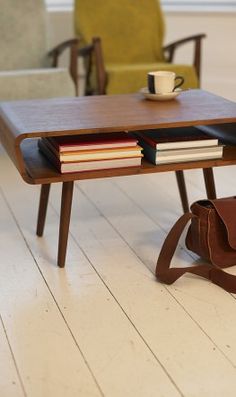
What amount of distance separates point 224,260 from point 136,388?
2.36 ft

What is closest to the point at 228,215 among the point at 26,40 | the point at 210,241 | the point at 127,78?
the point at 210,241

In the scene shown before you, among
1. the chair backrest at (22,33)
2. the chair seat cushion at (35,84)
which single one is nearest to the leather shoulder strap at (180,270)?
the chair seat cushion at (35,84)

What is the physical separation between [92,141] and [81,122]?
0.23ft

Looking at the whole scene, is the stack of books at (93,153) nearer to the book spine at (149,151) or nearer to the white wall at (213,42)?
the book spine at (149,151)

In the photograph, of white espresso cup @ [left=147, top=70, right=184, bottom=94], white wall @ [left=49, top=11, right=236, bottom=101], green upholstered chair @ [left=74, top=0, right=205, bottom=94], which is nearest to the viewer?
white espresso cup @ [left=147, top=70, right=184, bottom=94]

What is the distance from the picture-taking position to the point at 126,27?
410cm

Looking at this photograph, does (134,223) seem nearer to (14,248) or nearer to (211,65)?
(14,248)

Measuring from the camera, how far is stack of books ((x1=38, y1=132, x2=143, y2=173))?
86.7 inches

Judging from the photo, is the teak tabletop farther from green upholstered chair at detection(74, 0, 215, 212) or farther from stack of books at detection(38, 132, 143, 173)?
green upholstered chair at detection(74, 0, 215, 212)

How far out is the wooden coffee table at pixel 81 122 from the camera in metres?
2.17

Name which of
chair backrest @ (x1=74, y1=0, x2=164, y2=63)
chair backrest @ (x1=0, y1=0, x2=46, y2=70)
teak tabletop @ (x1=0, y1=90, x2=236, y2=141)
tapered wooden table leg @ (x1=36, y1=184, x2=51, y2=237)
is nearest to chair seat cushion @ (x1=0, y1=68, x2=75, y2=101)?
chair backrest @ (x1=0, y1=0, x2=46, y2=70)

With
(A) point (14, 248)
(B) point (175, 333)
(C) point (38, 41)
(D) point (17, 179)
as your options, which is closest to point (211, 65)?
(C) point (38, 41)

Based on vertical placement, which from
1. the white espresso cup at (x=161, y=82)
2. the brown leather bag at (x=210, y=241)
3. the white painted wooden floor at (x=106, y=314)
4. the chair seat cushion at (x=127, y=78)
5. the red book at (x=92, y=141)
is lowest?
the white painted wooden floor at (x=106, y=314)

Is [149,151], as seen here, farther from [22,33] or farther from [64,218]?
[22,33]
